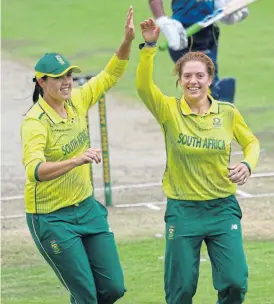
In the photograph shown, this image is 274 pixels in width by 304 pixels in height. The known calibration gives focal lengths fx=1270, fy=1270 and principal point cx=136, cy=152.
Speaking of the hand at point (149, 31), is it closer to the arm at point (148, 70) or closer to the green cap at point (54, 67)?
the arm at point (148, 70)

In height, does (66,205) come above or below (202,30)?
below

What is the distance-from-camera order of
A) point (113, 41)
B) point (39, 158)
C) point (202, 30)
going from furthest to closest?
1. point (113, 41)
2. point (202, 30)
3. point (39, 158)

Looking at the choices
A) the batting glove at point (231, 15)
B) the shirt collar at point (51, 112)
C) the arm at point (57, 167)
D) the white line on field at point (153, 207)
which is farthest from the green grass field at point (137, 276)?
the batting glove at point (231, 15)

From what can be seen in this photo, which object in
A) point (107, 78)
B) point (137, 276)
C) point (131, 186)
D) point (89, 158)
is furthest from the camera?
point (131, 186)

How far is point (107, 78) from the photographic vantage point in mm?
10281

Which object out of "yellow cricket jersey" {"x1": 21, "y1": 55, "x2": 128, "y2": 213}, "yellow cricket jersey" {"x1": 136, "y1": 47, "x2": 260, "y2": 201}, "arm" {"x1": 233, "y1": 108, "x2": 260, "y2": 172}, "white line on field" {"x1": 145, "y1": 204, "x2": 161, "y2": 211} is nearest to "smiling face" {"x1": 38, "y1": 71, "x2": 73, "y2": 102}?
"yellow cricket jersey" {"x1": 21, "y1": 55, "x2": 128, "y2": 213}

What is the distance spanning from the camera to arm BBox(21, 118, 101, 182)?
8.96m

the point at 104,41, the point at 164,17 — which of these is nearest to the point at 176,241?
the point at 164,17

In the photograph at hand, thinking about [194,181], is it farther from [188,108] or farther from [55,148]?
[55,148]

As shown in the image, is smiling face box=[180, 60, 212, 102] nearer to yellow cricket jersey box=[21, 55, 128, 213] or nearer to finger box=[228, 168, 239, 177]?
finger box=[228, 168, 239, 177]

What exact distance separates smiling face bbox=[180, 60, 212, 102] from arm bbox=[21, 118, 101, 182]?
1.09 m

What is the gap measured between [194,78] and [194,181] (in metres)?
0.78

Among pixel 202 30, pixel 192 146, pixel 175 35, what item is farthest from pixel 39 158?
pixel 202 30

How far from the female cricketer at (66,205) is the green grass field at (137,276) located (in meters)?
1.74
